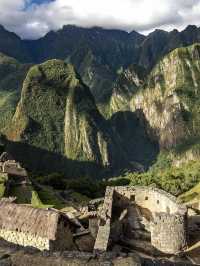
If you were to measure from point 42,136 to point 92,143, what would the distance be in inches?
631

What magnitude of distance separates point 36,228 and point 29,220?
A: 2.04 feet

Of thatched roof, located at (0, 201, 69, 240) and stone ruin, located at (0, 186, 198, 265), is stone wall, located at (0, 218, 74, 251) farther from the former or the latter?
thatched roof, located at (0, 201, 69, 240)

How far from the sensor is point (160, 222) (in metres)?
22.3

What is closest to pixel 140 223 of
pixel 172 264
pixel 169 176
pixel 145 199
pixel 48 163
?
pixel 145 199

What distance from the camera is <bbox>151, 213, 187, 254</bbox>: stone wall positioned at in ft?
72.3

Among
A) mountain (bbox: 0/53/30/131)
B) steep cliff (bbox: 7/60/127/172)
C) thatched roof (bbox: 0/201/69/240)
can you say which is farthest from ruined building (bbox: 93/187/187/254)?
mountain (bbox: 0/53/30/131)

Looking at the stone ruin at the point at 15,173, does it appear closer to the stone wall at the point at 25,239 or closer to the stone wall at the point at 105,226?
the stone wall at the point at 105,226

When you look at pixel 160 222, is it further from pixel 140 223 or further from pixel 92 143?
pixel 92 143

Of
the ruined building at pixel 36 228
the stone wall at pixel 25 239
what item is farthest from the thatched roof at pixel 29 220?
the stone wall at pixel 25 239

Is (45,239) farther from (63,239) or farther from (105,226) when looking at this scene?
(105,226)

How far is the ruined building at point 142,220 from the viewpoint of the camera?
871 inches

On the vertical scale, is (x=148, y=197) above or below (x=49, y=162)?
below

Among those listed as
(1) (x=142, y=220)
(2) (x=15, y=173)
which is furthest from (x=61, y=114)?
(1) (x=142, y=220)

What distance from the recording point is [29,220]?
20.5 metres
